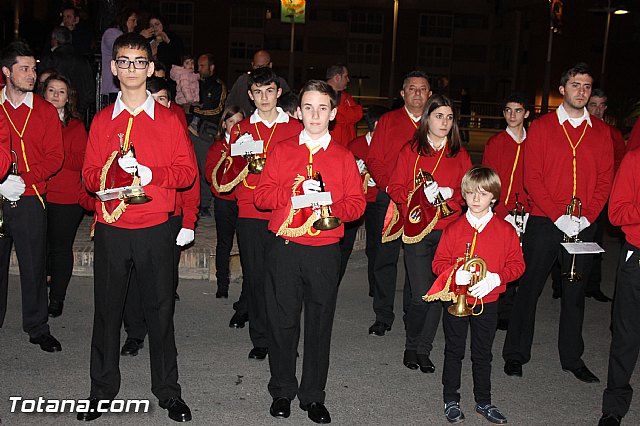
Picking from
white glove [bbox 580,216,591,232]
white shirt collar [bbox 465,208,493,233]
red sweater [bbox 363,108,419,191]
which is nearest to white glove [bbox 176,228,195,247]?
red sweater [bbox 363,108,419,191]

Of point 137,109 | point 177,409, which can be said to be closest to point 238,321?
point 177,409

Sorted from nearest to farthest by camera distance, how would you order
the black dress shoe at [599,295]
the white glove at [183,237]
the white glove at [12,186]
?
1. the white glove at [12,186]
2. the white glove at [183,237]
3. the black dress shoe at [599,295]

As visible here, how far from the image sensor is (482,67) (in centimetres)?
6481

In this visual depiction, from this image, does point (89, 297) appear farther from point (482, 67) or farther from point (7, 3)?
point (482, 67)

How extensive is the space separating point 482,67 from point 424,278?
61121mm

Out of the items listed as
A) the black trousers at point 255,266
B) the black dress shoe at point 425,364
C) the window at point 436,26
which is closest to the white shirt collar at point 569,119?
the black dress shoe at point 425,364

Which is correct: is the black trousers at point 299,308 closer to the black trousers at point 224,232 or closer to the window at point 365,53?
the black trousers at point 224,232

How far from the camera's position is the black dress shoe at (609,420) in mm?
5371

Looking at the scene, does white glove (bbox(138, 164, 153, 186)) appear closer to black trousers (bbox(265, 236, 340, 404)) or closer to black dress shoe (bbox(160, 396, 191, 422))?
black trousers (bbox(265, 236, 340, 404))

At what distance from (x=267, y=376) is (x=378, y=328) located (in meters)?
1.61

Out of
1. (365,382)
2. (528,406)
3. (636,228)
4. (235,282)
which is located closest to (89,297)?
(235,282)

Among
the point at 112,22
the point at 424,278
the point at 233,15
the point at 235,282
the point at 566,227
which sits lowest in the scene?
the point at 235,282

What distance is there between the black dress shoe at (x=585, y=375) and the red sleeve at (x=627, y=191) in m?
1.72

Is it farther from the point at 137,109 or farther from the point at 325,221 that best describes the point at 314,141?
the point at 137,109
